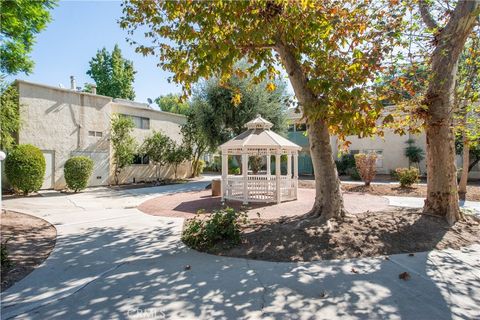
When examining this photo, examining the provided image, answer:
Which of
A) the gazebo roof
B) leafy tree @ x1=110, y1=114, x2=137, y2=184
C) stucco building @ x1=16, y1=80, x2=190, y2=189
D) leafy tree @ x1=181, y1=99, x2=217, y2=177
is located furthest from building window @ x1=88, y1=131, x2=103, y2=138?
the gazebo roof

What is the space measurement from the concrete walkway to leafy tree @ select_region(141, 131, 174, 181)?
15.8 metres

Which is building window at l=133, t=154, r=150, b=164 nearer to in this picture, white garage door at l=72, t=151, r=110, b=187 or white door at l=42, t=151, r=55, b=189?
white garage door at l=72, t=151, r=110, b=187

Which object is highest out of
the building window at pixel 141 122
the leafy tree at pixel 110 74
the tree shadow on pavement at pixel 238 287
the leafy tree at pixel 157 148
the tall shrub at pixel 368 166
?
the leafy tree at pixel 110 74

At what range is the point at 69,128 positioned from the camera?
1736 cm

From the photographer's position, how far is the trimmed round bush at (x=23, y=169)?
1377 centimetres

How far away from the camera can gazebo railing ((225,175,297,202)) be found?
11859 millimetres

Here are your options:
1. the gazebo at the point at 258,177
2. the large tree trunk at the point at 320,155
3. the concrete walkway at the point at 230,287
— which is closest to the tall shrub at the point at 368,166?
the gazebo at the point at 258,177

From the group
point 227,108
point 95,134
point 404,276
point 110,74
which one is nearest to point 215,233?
point 404,276

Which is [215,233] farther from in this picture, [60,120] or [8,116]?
[60,120]

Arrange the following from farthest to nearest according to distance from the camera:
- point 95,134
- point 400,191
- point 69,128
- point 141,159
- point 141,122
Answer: point 141,122
point 141,159
point 95,134
point 69,128
point 400,191

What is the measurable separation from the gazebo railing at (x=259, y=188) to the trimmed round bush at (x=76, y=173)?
9.16 metres

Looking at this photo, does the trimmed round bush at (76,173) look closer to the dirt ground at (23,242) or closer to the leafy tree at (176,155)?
the dirt ground at (23,242)

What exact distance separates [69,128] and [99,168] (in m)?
3.16

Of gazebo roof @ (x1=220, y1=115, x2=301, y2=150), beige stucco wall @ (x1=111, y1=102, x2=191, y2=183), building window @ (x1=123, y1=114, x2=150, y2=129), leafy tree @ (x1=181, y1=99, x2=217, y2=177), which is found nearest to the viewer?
gazebo roof @ (x1=220, y1=115, x2=301, y2=150)
